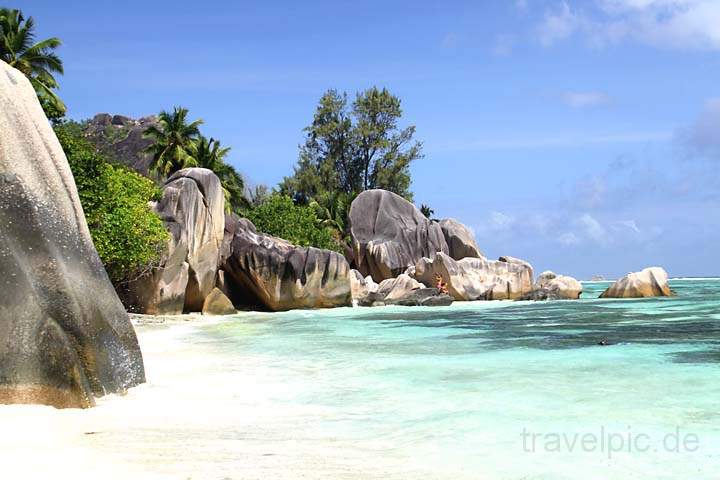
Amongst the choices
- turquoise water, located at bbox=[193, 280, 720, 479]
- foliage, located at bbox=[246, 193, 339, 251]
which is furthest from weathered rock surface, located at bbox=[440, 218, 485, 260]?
turquoise water, located at bbox=[193, 280, 720, 479]

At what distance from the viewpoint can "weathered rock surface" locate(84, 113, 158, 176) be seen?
160 ft

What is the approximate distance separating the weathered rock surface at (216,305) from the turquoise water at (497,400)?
9054 millimetres

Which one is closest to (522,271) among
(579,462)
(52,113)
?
(52,113)

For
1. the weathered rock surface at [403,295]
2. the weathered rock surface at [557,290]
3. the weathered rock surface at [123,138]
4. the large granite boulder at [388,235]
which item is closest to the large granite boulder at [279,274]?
the weathered rock surface at [403,295]

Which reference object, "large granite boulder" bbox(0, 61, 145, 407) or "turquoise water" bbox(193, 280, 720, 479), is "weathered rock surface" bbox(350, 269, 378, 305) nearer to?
"turquoise water" bbox(193, 280, 720, 479)

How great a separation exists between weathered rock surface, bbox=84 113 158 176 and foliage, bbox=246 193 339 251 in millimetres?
8248

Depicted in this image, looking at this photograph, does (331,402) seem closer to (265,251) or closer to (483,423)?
(483,423)

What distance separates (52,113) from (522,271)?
937 inches

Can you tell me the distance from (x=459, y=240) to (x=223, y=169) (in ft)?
46.6

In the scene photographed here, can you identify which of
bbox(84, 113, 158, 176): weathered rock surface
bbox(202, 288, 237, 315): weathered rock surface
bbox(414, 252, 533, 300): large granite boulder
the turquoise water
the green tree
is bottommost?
the turquoise water

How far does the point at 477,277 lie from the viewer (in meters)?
34.3

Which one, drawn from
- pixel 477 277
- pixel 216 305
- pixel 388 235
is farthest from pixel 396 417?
pixel 388 235

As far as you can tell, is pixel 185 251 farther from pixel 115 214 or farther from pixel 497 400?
pixel 497 400

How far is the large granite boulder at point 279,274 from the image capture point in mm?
26438
